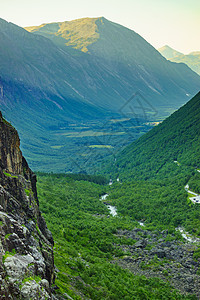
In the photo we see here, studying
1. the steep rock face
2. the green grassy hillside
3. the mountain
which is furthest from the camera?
the mountain

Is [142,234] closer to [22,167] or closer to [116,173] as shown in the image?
[22,167]

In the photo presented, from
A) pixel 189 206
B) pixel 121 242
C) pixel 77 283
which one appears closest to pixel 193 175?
pixel 189 206

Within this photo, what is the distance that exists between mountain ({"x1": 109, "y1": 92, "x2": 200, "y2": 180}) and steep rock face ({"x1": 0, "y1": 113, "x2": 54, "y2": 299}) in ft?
294

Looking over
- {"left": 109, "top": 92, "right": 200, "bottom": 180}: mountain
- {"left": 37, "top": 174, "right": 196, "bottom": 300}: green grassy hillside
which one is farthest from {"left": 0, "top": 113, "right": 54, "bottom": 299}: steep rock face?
{"left": 109, "top": 92, "right": 200, "bottom": 180}: mountain

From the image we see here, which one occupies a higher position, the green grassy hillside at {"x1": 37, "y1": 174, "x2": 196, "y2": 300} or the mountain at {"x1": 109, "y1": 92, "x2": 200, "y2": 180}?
the mountain at {"x1": 109, "y1": 92, "x2": 200, "y2": 180}

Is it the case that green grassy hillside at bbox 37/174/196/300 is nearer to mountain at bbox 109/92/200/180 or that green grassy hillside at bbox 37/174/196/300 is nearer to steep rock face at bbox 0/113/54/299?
steep rock face at bbox 0/113/54/299

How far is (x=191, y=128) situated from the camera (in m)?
137

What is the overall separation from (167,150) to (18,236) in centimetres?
12016

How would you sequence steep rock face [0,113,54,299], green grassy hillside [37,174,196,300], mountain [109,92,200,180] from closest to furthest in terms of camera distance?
steep rock face [0,113,54,299], green grassy hillside [37,174,196,300], mountain [109,92,200,180]

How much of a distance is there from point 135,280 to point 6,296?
3702cm

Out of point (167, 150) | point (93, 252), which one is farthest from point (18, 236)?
point (167, 150)

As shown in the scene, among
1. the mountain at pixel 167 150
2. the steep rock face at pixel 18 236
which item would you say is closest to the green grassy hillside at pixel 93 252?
the steep rock face at pixel 18 236

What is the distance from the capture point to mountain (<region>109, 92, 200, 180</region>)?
121 meters

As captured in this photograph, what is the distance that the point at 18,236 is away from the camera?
21297 mm
